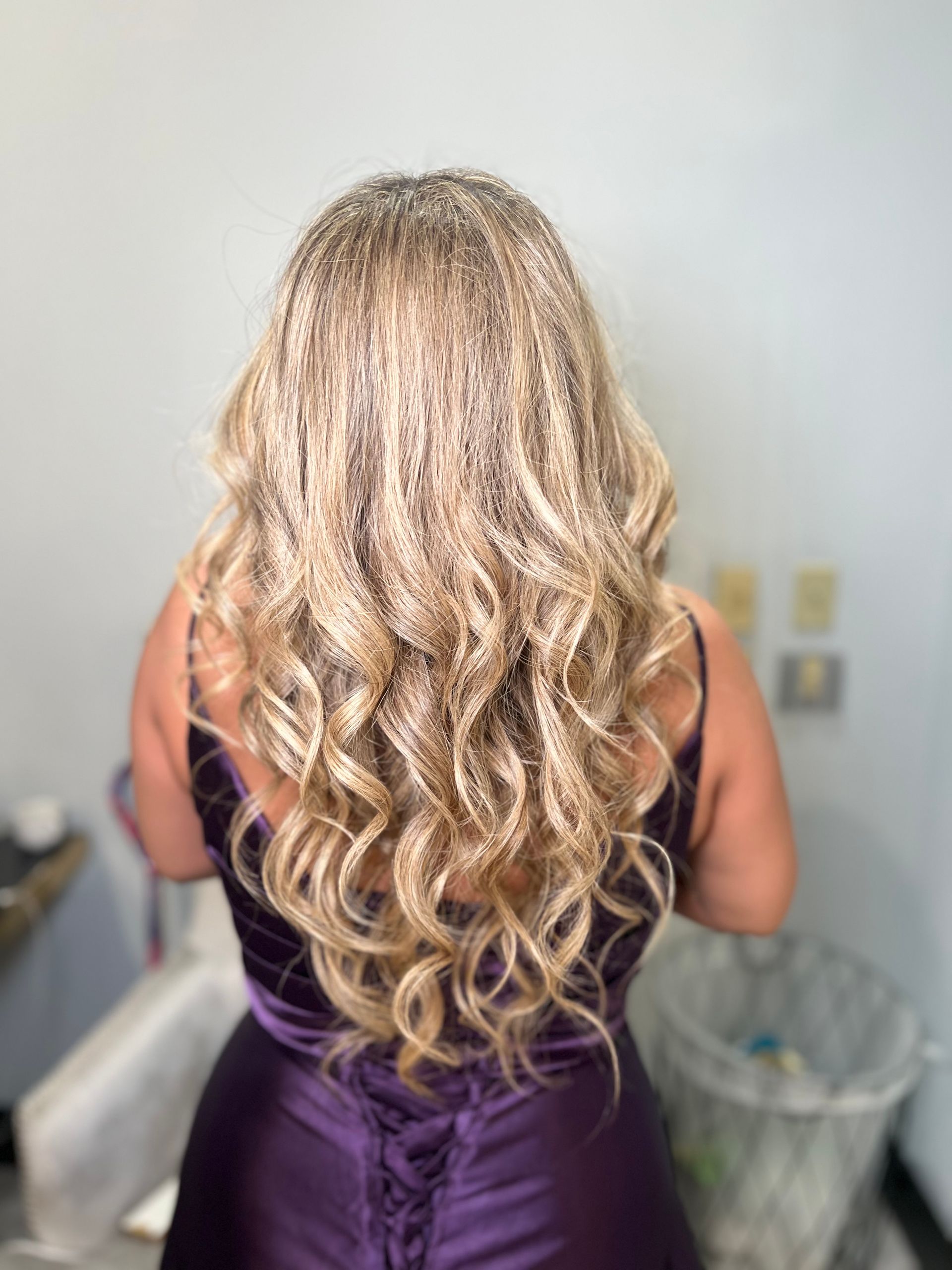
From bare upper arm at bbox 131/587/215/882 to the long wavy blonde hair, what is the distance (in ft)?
0.16

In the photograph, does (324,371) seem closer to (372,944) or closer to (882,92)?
(372,944)

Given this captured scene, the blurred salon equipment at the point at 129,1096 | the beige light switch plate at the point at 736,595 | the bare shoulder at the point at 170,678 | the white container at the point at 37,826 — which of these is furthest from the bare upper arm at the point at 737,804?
the white container at the point at 37,826

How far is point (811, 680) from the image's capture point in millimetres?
1561

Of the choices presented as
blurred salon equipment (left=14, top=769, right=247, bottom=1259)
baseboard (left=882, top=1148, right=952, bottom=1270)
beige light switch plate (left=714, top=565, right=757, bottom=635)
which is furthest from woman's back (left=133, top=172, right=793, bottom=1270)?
baseboard (left=882, top=1148, right=952, bottom=1270)

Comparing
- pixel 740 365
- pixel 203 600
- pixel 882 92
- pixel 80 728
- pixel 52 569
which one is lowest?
pixel 80 728

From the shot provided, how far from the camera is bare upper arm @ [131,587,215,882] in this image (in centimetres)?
88

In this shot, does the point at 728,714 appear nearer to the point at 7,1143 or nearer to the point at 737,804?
the point at 737,804

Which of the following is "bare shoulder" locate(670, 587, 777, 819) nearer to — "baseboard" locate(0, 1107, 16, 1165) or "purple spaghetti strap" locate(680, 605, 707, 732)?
"purple spaghetti strap" locate(680, 605, 707, 732)

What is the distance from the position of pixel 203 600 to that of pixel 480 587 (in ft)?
0.95

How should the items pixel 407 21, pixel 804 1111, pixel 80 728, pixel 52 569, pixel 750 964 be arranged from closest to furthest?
pixel 407 21 → pixel 804 1111 → pixel 52 569 → pixel 80 728 → pixel 750 964

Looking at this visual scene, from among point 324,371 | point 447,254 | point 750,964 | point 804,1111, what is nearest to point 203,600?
point 324,371

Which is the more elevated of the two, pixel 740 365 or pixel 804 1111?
pixel 740 365

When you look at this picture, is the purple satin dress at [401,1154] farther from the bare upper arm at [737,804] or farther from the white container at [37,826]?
the white container at [37,826]

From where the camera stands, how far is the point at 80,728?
1.60 metres
